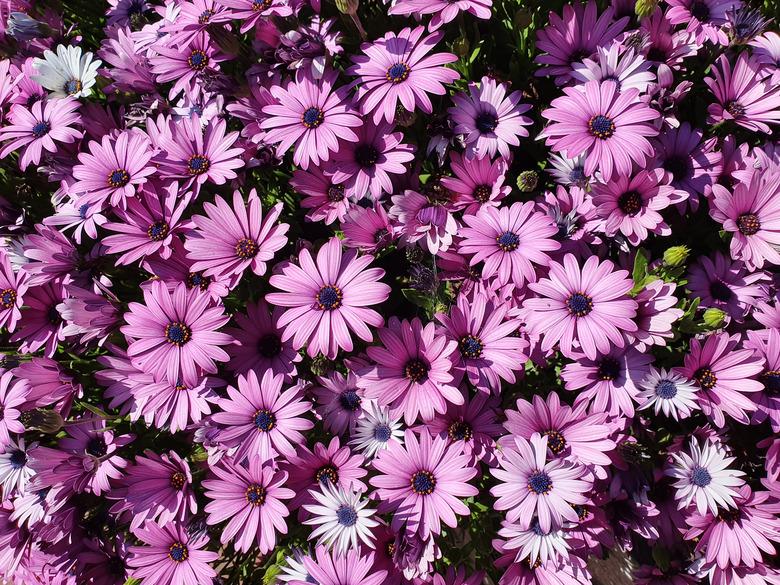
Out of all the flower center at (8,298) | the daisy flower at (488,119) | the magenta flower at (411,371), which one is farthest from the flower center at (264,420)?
the daisy flower at (488,119)

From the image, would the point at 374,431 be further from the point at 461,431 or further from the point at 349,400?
the point at 461,431

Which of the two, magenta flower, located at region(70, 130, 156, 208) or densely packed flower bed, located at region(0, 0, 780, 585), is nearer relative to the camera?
densely packed flower bed, located at region(0, 0, 780, 585)

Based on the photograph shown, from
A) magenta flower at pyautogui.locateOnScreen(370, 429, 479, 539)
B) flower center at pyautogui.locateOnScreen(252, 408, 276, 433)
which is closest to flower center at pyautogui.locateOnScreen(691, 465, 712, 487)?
magenta flower at pyautogui.locateOnScreen(370, 429, 479, 539)

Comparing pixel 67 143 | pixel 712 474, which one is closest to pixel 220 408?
pixel 67 143

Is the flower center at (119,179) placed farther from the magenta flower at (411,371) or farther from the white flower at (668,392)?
the white flower at (668,392)

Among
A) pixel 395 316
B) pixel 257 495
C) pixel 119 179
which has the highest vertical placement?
pixel 119 179

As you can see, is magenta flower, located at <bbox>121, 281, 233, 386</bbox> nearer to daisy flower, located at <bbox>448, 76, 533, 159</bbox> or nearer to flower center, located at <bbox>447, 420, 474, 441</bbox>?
flower center, located at <bbox>447, 420, 474, 441</bbox>

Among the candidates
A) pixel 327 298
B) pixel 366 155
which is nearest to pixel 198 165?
pixel 366 155
